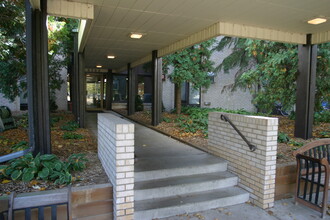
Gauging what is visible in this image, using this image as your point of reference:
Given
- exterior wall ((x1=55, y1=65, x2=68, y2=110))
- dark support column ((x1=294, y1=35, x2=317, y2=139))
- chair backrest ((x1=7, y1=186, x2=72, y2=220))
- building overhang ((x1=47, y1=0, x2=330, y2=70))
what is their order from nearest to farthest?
chair backrest ((x1=7, y1=186, x2=72, y2=220))
building overhang ((x1=47, y1=0, x2=330, y2=70))
dark support column ((x1=294, y1=35, x2=317, y2=139))
exterior wall ((x1=55, y1=65, x2=68, y2=110))

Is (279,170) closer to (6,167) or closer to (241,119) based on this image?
(241,119)

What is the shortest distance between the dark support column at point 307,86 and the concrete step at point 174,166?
321cm

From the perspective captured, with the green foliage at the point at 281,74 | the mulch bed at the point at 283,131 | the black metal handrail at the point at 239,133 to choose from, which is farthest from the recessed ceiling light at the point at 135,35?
the green foliage at the point at 281,74

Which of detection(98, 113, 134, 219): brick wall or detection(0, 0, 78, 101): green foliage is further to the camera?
detection(0, 0, 78, 101): green foliage

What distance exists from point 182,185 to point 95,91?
14246mm

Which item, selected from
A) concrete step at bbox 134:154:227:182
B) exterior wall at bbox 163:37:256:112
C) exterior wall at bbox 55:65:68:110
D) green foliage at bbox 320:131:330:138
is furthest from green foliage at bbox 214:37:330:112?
exterior wall at bbox 55:65:68:110

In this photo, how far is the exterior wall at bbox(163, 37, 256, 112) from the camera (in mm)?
15266

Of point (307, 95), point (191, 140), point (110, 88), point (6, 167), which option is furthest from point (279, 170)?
point (110, 88)

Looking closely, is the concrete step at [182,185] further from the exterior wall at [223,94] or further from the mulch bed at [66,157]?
the exterior wall at [223,94]

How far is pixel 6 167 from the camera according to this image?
132 inches

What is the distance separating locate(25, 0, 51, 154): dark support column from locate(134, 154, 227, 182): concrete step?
5.38 feet

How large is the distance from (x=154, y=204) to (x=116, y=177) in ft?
2.68

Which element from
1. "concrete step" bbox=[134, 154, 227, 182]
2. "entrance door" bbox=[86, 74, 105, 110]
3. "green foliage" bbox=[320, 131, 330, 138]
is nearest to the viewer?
"concrete step" bbox=[134, 154, 227, 182]

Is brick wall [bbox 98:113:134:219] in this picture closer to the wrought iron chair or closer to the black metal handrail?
the black metal handrail
